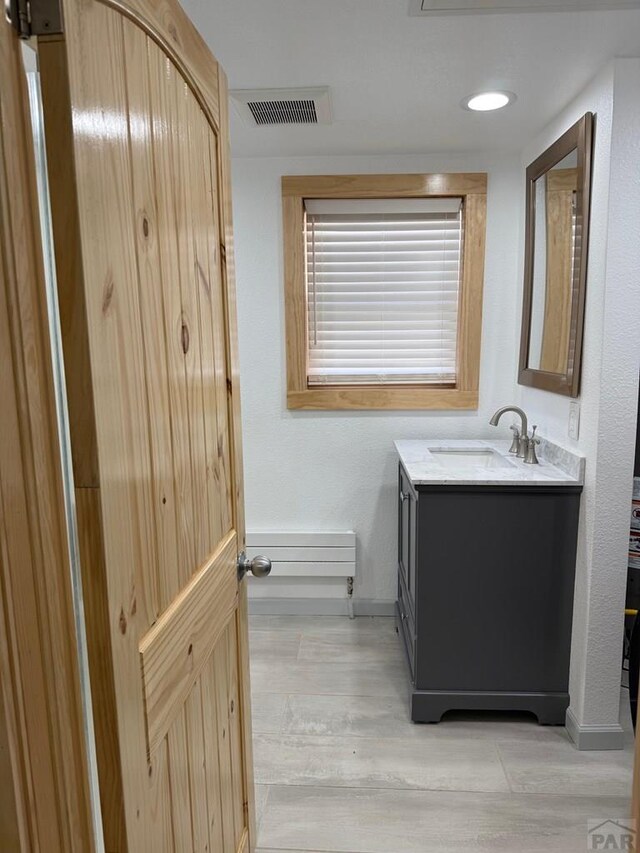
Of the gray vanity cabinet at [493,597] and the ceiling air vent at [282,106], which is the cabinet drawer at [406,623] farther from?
the ceiling air vent at [282,106]

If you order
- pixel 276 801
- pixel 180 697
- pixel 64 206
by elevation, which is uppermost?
pixel 64 206

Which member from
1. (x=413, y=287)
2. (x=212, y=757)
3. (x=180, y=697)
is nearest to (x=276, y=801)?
(x=212, y=757)

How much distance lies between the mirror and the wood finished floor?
1338 millimetres

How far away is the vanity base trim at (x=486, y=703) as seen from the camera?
2.14 m

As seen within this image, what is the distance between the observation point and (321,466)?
2990 millimetres

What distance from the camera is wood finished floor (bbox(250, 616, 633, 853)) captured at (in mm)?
1674

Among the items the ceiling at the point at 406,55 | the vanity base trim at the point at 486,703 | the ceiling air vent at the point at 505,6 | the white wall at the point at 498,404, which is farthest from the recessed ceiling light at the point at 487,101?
the vanity base trim at the point at 486,703

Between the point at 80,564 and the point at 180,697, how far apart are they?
0.41 m

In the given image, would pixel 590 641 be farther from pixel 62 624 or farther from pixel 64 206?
pixel 64 206

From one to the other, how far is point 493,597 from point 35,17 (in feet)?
6.94

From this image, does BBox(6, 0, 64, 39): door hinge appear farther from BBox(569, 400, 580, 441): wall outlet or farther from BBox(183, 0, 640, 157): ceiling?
BBox(569, 400, 580, 441): wall outlet

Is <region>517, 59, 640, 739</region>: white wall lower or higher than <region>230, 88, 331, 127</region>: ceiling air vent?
lower

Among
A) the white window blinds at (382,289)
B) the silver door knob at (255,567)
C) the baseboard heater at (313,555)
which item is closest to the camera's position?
the silver door knob at (255,567)

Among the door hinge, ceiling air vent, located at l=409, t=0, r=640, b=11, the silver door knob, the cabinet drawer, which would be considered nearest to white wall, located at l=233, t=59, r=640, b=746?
the cabinet drawer
